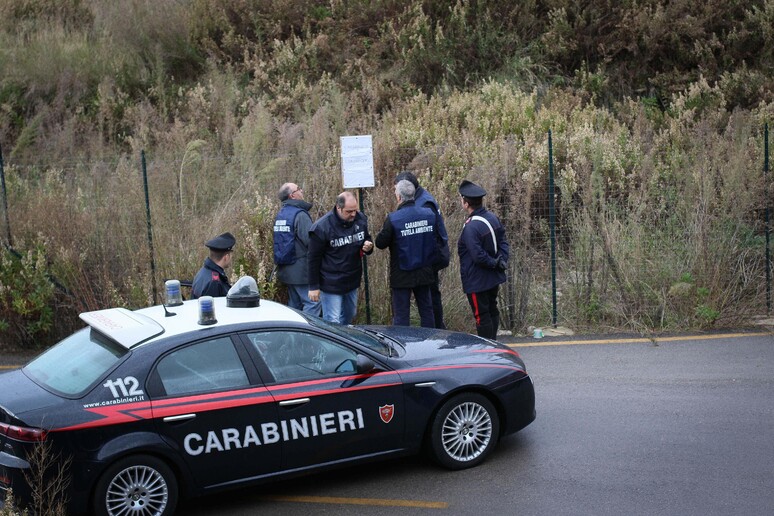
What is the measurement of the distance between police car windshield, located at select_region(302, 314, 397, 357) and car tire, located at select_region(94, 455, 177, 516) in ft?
5.29

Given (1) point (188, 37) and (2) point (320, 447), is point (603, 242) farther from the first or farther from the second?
(1) point (188, 37)

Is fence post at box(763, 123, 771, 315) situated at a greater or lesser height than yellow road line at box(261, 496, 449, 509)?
greater

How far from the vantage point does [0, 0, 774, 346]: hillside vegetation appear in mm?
11625

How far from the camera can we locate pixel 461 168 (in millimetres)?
14125

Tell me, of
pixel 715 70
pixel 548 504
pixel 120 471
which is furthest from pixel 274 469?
pixel 715 70

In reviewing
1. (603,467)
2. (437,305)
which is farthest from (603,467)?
(437,305)

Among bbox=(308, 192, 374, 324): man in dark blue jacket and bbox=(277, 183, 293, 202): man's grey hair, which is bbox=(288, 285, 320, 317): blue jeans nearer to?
bbox=(308, 192, 374, 324): man in dark blue jacket

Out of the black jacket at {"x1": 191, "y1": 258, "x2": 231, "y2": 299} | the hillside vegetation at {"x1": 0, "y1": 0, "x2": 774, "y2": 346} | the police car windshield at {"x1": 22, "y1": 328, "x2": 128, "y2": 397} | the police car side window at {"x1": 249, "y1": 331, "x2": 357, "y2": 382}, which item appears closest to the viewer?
the police car windshield at {"x1": 22, "y1": 328, "x2": 128, "y2": 397}

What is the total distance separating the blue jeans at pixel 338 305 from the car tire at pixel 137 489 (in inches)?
167

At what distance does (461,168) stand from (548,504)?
8.44m

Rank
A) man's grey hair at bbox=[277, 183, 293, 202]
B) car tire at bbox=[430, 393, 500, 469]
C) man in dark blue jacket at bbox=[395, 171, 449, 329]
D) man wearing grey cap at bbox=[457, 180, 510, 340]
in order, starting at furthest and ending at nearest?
1. man's grey hair at bbox=[277, 183, 293, 202]
2. man in dark blue jacket at bbox=[395, 171, 449, 329]
3. man wearing grey cap at bbox=[457, 180, 510, 340]
4. car tire at bbox=[430, 393, 500, 469]

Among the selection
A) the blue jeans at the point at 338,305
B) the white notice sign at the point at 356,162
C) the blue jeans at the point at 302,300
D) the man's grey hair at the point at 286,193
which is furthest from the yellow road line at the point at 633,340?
the man's grey hair at the point at 286,193

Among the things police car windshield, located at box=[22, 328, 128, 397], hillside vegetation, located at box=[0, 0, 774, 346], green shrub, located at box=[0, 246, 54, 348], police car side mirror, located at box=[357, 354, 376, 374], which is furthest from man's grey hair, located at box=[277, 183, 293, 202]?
police car side mirror, located at box=[357, 354, 376, 374]

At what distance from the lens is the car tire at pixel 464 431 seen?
6852mm
